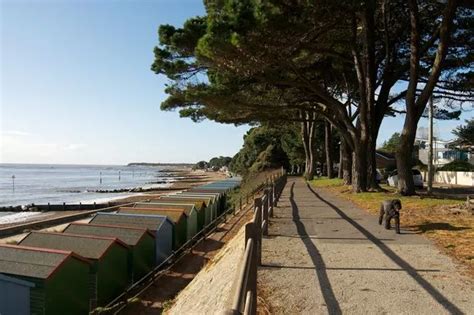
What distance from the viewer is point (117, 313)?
39.0 ft

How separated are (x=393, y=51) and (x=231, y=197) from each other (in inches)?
728

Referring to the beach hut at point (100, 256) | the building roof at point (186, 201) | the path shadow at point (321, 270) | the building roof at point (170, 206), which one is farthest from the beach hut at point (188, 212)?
the path shadow at point (321, 270)

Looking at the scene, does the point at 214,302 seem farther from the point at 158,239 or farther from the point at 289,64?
the point at 289,64

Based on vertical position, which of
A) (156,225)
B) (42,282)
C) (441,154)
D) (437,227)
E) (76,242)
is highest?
(441,154)

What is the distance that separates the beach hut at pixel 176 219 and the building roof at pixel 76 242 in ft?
14.4

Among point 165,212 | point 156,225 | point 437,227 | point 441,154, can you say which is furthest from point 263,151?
point 437,227

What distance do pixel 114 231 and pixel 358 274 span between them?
898 cm

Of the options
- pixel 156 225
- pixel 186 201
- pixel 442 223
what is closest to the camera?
pixel 442 223

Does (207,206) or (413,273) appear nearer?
(413,273)

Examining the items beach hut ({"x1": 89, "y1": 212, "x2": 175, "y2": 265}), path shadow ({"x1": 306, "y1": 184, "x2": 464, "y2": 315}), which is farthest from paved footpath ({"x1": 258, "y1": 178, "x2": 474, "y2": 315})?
beach hut ({"x1": 89, "y1": 212, "x2": 175, "y2": 265})

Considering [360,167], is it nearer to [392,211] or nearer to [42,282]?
[392,211]

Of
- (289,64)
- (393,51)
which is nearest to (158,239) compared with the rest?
(289,64)

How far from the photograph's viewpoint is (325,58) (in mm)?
25172

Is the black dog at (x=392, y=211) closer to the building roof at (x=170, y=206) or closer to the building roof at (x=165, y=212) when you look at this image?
the building roof at (x=165, y=212)
